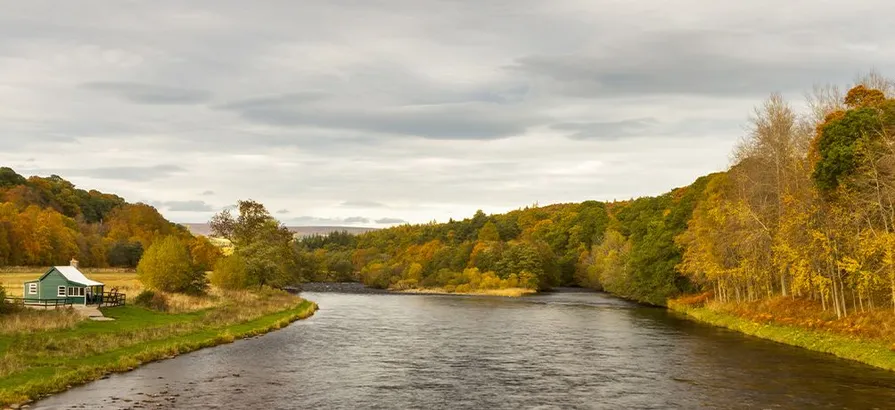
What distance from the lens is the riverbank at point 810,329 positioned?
4597cm

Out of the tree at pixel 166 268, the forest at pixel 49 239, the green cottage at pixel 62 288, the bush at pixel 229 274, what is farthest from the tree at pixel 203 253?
the green cottage at pixel 62 288

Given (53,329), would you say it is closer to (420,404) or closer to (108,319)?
(108,319)

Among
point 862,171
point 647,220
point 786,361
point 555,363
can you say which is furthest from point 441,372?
point 647,220

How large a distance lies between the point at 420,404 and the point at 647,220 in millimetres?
104929

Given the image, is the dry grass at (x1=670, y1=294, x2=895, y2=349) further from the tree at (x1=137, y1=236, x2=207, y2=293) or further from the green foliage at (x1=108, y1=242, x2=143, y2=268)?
the green foliage at (x1=108, y1=242, x2=143, y2=268)

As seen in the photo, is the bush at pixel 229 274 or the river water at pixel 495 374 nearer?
the river water at pixel 495 374

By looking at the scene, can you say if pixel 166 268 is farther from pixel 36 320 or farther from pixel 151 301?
pixel 36 320

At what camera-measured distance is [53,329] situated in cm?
5125

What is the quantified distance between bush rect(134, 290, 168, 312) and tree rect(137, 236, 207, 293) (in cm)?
916

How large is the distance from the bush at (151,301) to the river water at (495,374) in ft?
49.1

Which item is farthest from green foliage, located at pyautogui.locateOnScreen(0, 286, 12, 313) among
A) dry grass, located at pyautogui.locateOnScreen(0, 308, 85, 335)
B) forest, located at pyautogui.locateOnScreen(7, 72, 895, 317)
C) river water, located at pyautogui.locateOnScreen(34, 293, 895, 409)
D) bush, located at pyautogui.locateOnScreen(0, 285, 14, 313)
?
forest, located at pyautogui.locateOnScreen(7, 72, 895, 317)

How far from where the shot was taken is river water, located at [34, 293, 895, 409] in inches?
1358

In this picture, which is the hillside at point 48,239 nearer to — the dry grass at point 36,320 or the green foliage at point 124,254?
the green foliage at point 124,254

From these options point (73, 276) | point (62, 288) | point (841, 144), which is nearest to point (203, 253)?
point (73, 276)
